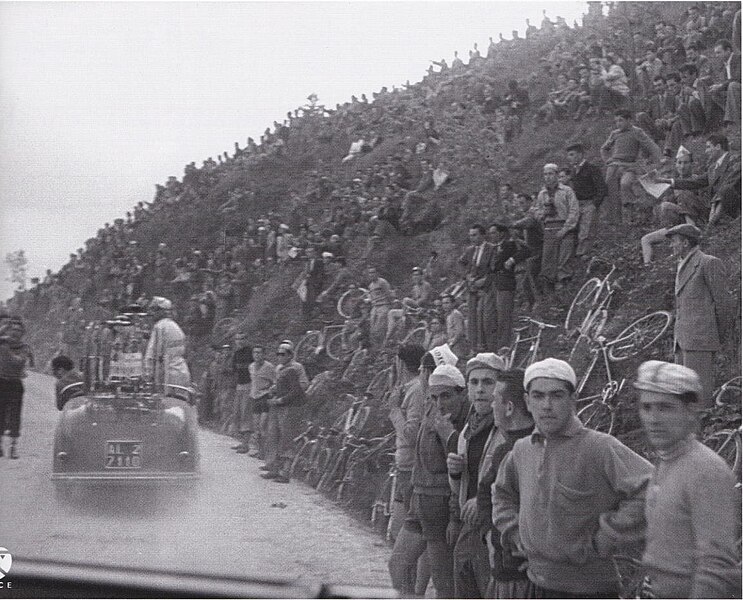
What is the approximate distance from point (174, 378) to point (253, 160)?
1513 mm

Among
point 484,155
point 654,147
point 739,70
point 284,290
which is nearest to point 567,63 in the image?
point 484,155

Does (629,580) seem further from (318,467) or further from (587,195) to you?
(318,467)

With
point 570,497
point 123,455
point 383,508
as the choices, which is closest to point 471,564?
point 570,497

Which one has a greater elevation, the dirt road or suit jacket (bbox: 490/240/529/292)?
suit jacket (bbox: 490/240/529/292)

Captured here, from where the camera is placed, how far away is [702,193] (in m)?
5.05

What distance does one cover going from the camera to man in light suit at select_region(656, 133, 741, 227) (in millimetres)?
4745

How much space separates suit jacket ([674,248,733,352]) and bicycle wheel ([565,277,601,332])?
0.96 metres

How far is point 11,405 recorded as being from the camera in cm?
553

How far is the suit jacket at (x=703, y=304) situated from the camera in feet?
14.2

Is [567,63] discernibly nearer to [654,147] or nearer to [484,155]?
[484,155]

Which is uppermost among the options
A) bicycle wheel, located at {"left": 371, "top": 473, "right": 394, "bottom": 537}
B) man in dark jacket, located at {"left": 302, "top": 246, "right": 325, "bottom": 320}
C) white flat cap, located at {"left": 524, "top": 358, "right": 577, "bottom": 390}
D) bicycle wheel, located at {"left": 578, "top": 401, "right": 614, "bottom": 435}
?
man in dark jacket, located at {"left": 302, "top": 246, "right": 325, "bottom": 320}

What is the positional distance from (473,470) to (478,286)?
7.80 ft

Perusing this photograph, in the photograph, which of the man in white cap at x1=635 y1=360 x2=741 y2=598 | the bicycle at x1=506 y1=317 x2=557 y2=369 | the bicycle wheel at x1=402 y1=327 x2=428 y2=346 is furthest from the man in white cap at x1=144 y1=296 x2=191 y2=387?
the man in white cap at x1=635 y1=360 x2=741 y2=598

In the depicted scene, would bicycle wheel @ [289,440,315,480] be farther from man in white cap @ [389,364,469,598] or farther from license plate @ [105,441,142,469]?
man in white cap @ [389,364,469,598]
